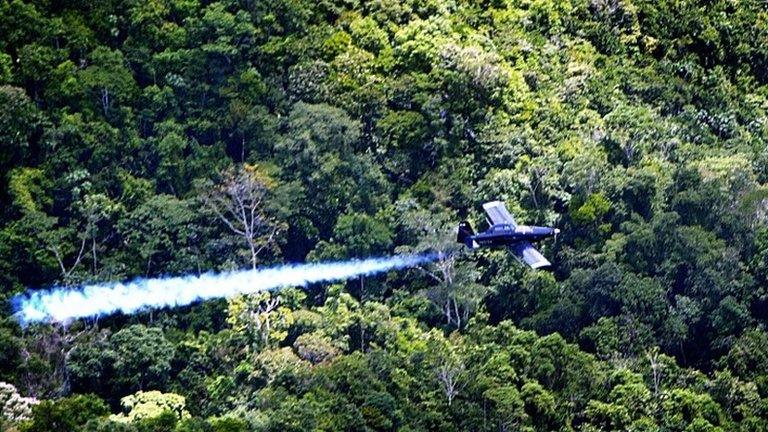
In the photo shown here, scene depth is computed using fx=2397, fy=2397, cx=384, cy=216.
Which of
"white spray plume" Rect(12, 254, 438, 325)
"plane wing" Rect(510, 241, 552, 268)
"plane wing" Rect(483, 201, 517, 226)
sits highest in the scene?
"plane wing" Rect(483, 201, 517, 226)

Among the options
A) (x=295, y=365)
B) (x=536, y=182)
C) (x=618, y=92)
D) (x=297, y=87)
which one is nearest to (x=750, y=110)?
(x=618, y=92)

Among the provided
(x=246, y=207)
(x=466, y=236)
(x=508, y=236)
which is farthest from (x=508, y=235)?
(x=246, y=207)

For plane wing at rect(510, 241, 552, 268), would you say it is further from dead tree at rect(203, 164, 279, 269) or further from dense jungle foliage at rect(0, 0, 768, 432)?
dead tree at rect(203, 164, 279, 269)

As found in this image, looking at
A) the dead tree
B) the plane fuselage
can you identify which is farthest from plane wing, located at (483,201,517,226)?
the dead tree

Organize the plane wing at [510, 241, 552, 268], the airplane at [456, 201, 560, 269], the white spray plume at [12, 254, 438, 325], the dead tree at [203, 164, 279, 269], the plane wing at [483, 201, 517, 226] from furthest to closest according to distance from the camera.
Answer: the dead tree at [203, 164, 279, 269]
the white spray plume at [12, 254, 438, 325]
the plane wing at [483, 201, 517, 226]
the airplane at [456, 201, 560, 269]
the plane wing at [510, 241, 552, 268]

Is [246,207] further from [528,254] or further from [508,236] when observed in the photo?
[528,254]

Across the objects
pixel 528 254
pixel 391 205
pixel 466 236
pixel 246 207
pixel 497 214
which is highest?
pixel 497 214
